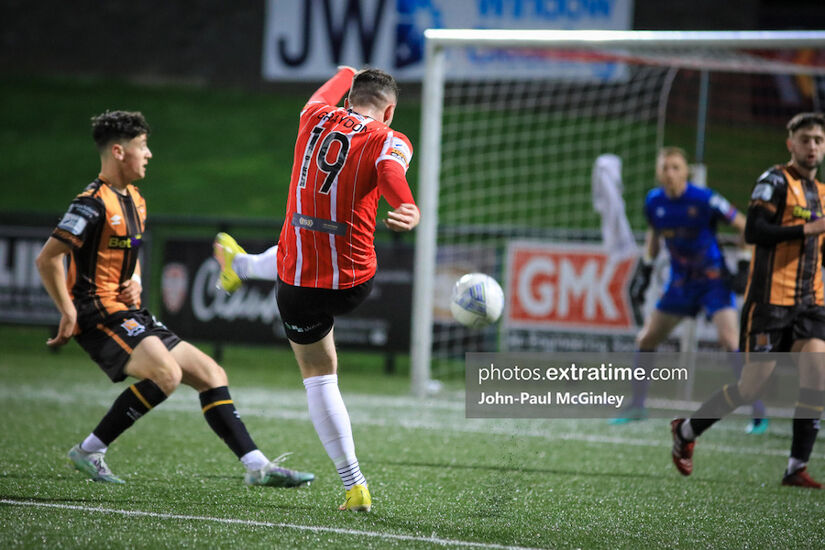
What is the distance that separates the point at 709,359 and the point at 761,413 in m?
1.95

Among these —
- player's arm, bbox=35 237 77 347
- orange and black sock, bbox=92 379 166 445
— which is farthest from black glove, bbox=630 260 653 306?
player's arm, bbox=35 237 77 347

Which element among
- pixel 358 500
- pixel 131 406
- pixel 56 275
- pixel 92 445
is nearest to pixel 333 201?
pixel 358 500

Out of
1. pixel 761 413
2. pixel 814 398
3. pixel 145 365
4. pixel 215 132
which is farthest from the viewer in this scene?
pixel 215 132

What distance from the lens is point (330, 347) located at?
160 inches

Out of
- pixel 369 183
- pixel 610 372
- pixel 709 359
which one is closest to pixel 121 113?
pixel 369 183

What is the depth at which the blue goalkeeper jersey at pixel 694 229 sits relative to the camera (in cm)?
722

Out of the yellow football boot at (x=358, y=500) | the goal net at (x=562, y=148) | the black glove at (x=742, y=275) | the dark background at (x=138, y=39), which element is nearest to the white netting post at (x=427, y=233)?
the goal net at (x=562, y=148)

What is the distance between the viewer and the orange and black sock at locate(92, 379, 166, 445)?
4445 mm

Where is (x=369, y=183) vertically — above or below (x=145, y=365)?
above

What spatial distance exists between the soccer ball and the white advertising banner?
43.3 feet

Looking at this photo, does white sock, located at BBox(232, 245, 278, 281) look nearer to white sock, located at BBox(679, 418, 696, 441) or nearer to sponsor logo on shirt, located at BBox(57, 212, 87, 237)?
sponsor logo on shirt, located at BBox(57, 212, 87, 237)

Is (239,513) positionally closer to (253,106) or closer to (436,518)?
(436,518)

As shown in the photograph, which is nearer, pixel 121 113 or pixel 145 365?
pixel 145 365

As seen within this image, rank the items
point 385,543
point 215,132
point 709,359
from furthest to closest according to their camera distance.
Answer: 1. point 215,132
2. point 709,359
3. point 385,543
